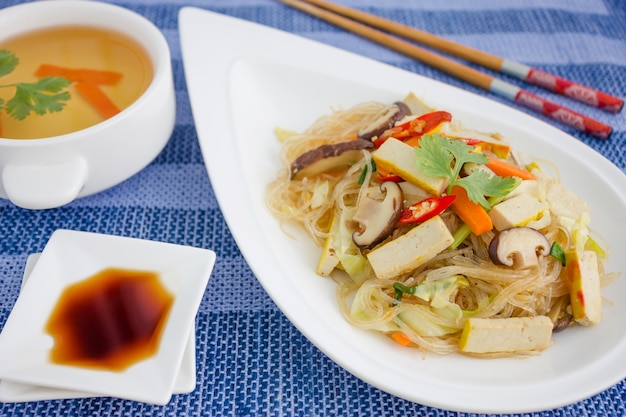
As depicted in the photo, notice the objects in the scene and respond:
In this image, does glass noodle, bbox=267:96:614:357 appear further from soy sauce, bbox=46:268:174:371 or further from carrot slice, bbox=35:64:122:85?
carrot slice, bbox=35:64:122:85

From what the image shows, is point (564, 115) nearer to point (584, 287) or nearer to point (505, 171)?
point (505, 171)

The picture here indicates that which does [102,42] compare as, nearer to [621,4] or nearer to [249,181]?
[249,181]

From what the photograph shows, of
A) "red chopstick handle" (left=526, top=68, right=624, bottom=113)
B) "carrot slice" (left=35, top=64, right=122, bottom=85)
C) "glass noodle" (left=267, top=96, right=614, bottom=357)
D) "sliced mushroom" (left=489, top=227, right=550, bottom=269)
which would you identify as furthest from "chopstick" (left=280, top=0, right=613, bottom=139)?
"carrot slice" (left=35, top=64, right=122, bottom=85)

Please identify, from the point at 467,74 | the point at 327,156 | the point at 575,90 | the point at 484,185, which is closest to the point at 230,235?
the point at 327,156

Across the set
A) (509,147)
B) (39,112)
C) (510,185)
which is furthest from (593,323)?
(39,112)

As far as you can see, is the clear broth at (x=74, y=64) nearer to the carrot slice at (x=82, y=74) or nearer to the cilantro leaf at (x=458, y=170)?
the carrot slice at (x=82, y=74)

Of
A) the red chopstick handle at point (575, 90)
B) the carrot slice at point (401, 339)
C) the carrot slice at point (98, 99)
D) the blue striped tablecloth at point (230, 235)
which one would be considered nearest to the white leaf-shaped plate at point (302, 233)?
the carrot slice at point (401, 339)
